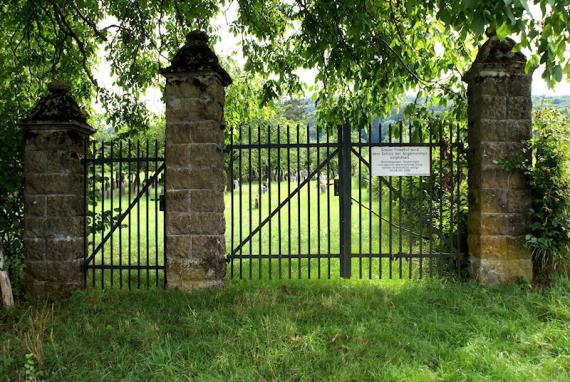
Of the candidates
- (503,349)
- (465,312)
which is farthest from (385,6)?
(503,349)

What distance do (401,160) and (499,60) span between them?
1.58 metres

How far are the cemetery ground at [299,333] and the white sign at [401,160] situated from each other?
1.36m

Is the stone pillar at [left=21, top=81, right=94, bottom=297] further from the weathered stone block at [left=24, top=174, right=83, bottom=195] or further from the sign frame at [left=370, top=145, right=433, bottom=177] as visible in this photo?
the sign frame at [left=370, top=145, right=433, bottom=177]

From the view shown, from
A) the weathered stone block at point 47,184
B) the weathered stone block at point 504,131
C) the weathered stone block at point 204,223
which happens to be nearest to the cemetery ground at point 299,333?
the weathered stone block at point 204,223

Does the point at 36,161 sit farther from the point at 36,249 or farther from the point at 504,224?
the point at 504,224

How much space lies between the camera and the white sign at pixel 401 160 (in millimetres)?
5406

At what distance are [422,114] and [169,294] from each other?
4.19 meters

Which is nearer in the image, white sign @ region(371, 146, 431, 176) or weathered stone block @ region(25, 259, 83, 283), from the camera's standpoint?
weathered stone block @ region(25, 259, 83, 283)

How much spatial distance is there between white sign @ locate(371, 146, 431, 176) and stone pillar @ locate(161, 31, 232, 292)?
2.03 m

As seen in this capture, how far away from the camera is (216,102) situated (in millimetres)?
5090

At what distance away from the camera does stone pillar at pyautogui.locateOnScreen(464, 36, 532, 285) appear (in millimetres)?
4996

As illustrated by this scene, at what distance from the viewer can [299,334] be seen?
3.84 metres

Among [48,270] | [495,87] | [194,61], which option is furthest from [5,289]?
[495,87]

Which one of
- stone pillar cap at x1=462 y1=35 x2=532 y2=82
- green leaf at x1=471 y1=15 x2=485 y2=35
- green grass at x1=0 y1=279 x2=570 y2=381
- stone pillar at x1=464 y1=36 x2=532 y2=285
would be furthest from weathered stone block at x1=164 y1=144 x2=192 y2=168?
stone pillar cap at x1=462 y1=35 x2=532 y2=82
